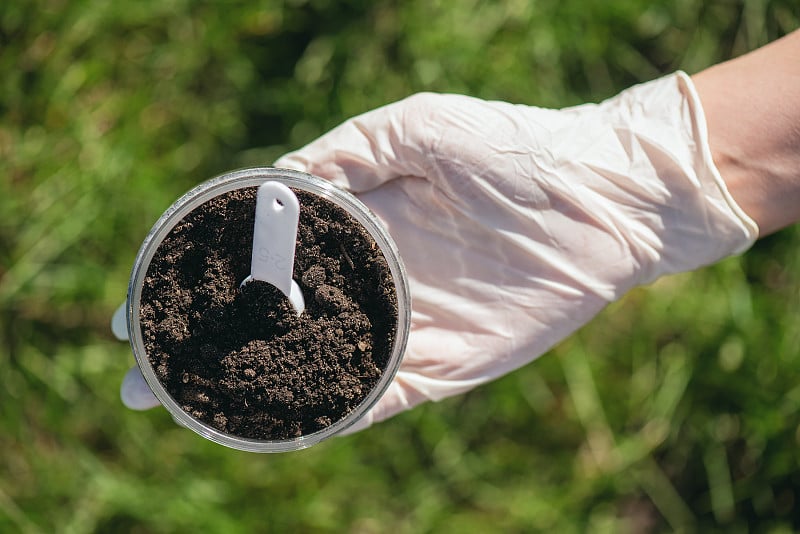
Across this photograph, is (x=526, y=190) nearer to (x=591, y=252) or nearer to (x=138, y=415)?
(x=591, y=252)

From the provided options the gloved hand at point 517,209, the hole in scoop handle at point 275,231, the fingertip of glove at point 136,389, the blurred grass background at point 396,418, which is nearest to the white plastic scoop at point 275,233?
the hole in scoop handle at point 275,231

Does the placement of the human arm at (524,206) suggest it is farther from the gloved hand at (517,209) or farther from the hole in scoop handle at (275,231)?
the hole in scoop handle at (275,231)

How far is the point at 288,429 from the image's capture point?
129cm

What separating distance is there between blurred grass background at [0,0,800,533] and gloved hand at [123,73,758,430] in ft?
1.92

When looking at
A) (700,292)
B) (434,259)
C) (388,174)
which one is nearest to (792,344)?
(700,292)

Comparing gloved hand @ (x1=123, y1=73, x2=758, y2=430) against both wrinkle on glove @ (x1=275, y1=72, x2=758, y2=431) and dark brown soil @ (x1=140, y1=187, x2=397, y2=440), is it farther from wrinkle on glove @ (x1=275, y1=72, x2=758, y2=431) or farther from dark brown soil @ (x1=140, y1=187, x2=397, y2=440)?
dark brown soil @ (x1=140, y1=187, x2=397, y2=440)

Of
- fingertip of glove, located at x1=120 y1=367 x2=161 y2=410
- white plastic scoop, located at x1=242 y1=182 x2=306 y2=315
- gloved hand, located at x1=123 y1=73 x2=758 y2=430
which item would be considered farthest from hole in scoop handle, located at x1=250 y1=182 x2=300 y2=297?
fingertip of glove, located at x1=120 y1=367 x2=161 y2=410

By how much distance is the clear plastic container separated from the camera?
4.09 ft

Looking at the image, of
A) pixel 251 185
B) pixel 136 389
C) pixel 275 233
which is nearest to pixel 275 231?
pixel 275 233

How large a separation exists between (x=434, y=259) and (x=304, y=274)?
17.4 inches

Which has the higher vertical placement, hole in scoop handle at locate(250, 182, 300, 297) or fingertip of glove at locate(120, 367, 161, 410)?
hole in scoop handle at locate(250, 182, 300, 297)

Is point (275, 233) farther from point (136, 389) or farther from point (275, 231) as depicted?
point (136, 389)

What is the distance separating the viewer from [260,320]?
1.25 m

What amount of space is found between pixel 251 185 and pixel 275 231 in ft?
0.38
